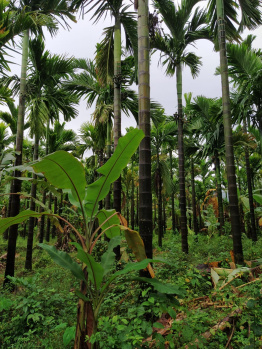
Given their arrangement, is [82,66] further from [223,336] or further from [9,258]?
[223,336]

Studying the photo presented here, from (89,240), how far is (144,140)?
74.2 inches

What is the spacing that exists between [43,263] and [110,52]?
9672 millimetres

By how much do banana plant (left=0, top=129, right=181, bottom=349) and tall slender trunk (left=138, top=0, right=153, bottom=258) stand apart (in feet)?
2.35

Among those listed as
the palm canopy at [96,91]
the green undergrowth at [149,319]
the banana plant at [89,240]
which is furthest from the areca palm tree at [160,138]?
the banana plant at [89,240]

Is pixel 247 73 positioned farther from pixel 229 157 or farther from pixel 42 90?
pixel 42 90

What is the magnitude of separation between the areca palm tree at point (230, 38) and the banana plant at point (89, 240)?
13.5 feet

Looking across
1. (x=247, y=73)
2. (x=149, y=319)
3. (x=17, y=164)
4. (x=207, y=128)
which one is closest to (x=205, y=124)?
(x=207, y=128)

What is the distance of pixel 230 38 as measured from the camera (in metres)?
8.19

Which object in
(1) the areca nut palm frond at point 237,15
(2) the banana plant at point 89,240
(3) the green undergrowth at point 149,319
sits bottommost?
(3) the green undergrowth at point 149,319

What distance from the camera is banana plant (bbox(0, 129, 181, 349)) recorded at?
2.47 m

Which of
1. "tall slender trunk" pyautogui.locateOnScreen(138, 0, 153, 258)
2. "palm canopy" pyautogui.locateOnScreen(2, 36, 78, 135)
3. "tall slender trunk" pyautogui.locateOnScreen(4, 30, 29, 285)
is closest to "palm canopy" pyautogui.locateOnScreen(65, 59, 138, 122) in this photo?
"palm canopy" pyautogui.locateOnScreen(2, 36, 78, 135)

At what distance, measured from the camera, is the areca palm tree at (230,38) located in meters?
6.10

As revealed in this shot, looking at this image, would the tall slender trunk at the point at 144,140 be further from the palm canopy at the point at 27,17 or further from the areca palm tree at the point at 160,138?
the areca palm tree at the point at 160,138

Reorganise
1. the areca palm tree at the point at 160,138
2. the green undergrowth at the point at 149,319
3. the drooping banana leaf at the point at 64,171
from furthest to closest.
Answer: the areca palm tree at the point at 160,138 < the drooping banana leaf at the point at 64,171 < the green undergrowth at the point at 149,319
